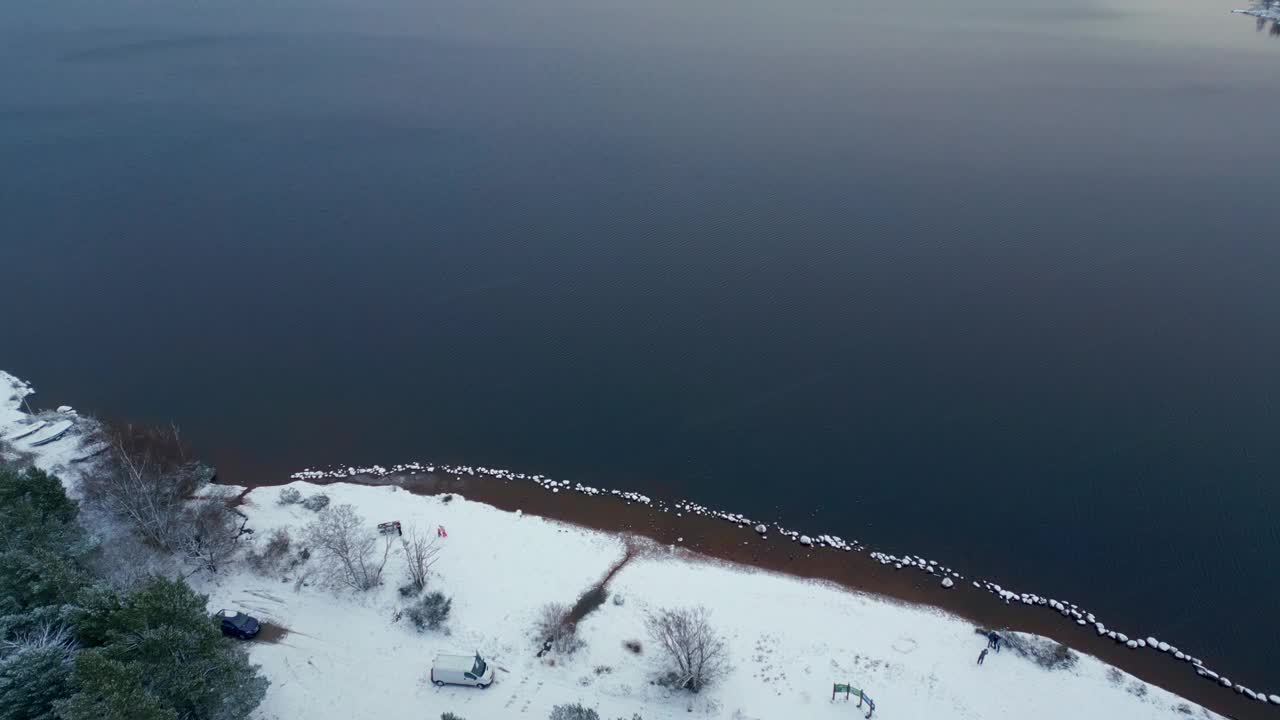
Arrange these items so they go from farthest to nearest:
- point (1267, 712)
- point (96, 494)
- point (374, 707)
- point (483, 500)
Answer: point (483, 500)
point (96, 494)
point (1267, 712)
point (374, 707)

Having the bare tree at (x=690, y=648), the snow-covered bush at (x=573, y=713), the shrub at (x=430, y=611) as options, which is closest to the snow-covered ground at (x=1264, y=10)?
the bare tree at (x=690, y=648)

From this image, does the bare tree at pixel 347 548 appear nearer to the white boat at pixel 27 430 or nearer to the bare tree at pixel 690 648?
the bare tree at pixel 690 648

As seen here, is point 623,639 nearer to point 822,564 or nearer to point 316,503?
point 822,564

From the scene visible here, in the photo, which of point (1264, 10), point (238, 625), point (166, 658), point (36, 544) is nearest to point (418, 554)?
point (238, 625)

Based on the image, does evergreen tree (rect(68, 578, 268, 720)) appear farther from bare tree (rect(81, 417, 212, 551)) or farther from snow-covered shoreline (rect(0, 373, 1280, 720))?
bare tree (rect(81, 417, 212, 551))

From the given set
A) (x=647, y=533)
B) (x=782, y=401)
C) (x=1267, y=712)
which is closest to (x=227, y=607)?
(x=647, y=533)

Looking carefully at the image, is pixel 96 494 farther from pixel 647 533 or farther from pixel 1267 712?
pixel 1267 712

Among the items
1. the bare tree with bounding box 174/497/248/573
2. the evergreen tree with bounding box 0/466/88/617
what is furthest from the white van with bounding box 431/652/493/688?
the evergreen tree with bounding box 0/466/88/617
